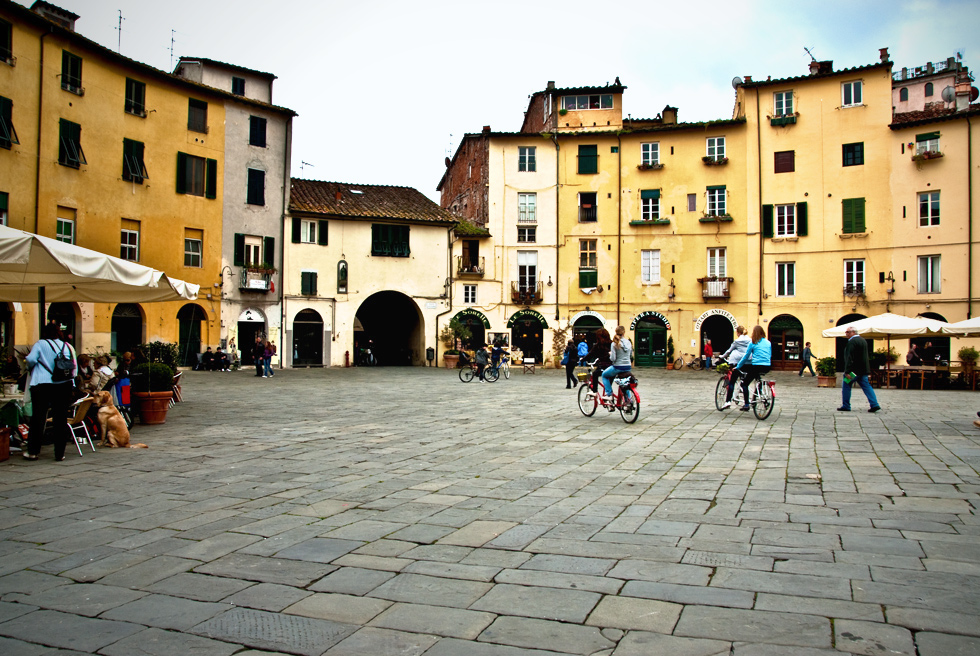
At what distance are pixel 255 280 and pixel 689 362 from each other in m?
21.7

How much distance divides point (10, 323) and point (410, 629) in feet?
81.0

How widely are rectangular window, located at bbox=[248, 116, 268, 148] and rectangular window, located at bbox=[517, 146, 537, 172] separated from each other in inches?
524

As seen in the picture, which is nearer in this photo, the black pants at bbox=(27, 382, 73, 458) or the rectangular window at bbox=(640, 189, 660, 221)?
the black pants at bbox=(27, 382, 73, 458)

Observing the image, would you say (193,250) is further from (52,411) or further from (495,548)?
(495,548)

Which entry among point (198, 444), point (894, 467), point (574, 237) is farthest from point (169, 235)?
point (894, 467)

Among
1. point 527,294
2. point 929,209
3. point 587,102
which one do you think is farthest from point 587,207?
point 929,209

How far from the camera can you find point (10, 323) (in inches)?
899

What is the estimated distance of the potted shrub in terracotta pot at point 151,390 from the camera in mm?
11219

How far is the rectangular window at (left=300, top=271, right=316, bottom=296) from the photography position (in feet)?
116

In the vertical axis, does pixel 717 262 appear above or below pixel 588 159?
below

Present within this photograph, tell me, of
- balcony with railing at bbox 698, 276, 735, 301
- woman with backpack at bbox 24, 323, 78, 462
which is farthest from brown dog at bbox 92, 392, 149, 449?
balcony with railing at bbox 698, 276, 735, 301

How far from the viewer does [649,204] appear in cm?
3766

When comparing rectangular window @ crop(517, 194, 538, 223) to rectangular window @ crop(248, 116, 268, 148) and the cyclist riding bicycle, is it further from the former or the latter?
the cyclist riding bicycle

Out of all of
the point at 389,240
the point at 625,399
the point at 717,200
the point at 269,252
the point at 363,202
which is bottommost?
the point at 625,399
